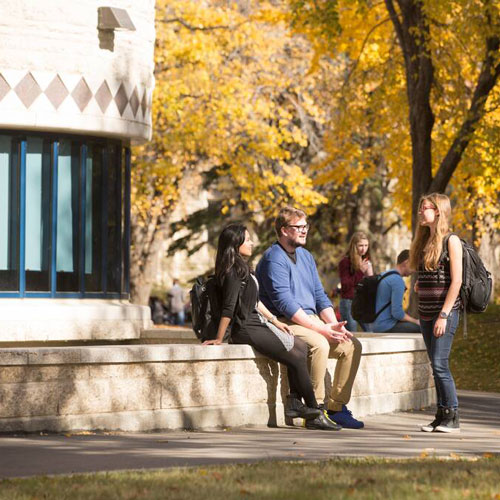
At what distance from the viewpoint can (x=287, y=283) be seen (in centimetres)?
1164

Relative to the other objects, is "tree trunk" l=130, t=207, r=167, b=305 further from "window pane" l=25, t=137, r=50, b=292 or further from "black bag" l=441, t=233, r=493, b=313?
"black bag" l=441, t=233, r=493, b=313

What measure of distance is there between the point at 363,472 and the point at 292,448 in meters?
1.73

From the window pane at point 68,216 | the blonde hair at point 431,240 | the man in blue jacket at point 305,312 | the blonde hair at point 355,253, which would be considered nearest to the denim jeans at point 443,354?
the blonde hair at point 431,240

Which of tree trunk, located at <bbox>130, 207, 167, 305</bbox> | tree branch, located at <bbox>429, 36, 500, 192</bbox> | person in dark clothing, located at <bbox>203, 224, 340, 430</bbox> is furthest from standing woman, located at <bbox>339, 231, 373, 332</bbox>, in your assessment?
tree trunk, located at <bbox>130, 207, 167, 305</bbox>

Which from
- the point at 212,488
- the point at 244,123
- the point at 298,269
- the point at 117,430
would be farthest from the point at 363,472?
the point at 244,123

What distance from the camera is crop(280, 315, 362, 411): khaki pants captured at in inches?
448

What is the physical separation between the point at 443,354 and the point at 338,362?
1081mm

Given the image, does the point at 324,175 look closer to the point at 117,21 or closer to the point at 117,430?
the point at 117,21

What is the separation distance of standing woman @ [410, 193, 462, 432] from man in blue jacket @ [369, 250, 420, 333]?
3.26 m

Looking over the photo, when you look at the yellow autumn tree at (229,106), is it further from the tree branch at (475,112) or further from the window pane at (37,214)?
the window pane at (37,214)

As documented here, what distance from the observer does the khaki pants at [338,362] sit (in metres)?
11.4

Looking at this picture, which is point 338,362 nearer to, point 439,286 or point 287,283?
point 287,283

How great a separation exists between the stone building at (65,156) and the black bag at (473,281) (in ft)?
16.2

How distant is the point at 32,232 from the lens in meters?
14.4
